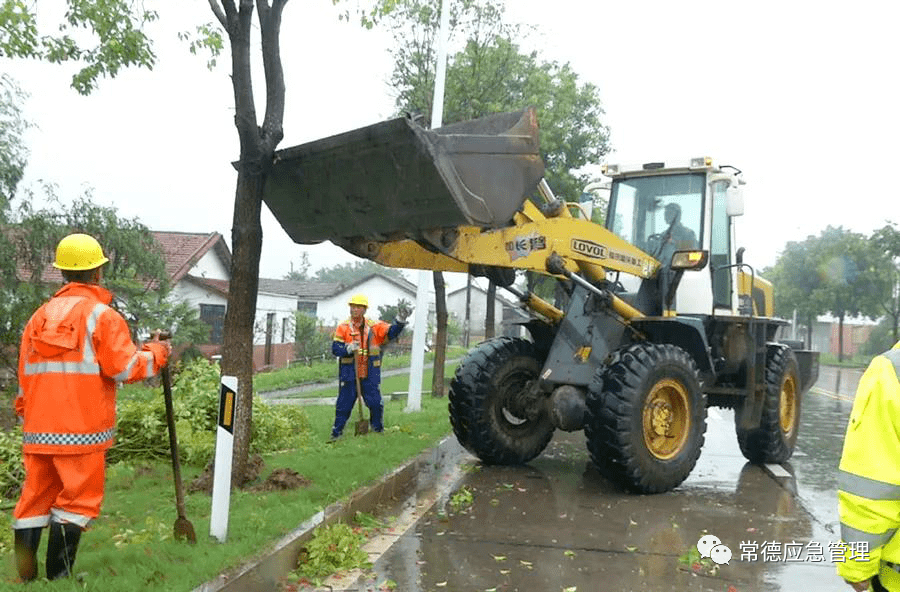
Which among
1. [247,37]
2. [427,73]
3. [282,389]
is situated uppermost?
[427,73]

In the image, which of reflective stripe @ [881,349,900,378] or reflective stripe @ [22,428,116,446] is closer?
reflective stripe @ [881,349,900,378]

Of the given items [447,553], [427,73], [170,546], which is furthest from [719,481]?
[427,73]

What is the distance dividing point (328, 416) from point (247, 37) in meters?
6.70

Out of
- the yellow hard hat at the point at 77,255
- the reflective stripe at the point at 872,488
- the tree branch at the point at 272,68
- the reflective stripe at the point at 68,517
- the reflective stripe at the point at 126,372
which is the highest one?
the tree branch at the point at 272,68

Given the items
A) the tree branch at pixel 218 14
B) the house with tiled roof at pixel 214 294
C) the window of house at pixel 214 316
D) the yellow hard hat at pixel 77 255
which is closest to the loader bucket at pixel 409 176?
the tree branch at pixel 218 14

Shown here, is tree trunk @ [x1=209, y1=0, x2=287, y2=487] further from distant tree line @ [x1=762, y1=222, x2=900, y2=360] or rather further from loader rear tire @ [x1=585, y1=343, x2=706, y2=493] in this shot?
distant tree line @ [x1=762, y1=222, x2=900, y2=360]

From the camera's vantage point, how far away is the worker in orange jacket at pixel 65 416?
414 cm

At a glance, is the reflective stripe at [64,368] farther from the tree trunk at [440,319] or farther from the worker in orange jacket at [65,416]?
the tree trunk at [440,319]

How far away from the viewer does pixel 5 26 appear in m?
7.53

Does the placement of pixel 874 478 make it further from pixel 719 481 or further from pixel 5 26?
pixel 5 26

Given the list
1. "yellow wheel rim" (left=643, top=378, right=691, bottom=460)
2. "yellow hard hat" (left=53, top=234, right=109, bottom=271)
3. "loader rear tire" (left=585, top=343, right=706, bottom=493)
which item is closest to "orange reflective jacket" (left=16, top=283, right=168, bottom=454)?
"yellow hard hat" (left=53, top=234, right=109, bottom=271)

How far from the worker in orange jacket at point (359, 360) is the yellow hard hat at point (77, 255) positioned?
4.99 metres

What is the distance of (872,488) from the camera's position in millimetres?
2375

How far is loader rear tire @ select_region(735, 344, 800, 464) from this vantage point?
354 inches
